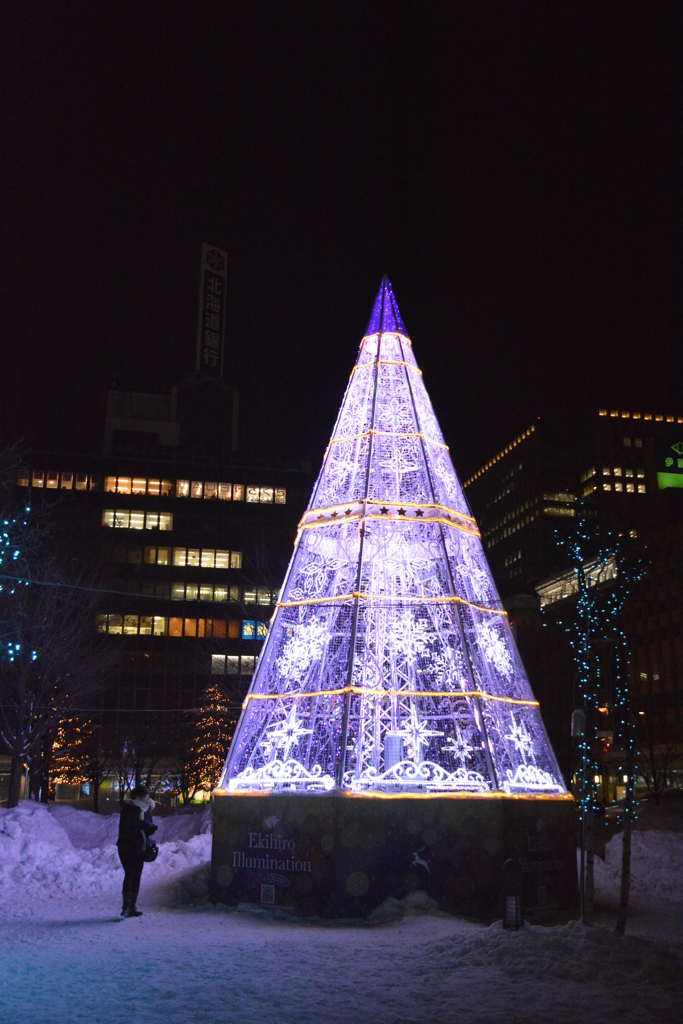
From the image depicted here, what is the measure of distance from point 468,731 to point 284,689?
121 inches

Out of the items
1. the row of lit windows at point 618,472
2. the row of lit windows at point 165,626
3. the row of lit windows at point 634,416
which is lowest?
the row of lit windows at point 165,626

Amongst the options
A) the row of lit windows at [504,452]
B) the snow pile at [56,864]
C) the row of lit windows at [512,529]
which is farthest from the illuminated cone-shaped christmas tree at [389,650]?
the row of lit windows at [504,452]

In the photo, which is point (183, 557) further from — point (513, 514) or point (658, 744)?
point (513, 514)

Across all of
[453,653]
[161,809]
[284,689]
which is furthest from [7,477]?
[161,809]

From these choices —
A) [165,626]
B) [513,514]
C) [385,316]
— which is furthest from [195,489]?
[513,514]

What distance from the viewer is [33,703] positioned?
2831 cm

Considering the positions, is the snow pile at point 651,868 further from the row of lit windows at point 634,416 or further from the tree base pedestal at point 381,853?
the row of lit windows at point 634,416

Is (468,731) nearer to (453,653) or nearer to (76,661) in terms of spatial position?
(453,653)

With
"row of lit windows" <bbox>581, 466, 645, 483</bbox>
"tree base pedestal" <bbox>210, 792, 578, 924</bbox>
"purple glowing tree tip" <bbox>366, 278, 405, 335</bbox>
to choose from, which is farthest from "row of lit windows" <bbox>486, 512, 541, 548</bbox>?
"tree base pedestal" <bbox>210, 792, 578, 924</bbox>

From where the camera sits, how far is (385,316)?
17500 mm

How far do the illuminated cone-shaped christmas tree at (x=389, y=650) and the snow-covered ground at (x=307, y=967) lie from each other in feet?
7.25

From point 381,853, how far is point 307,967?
3519 millimetres

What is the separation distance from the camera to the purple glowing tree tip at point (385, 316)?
17344 millimetres

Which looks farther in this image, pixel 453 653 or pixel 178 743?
pixel 178 743
